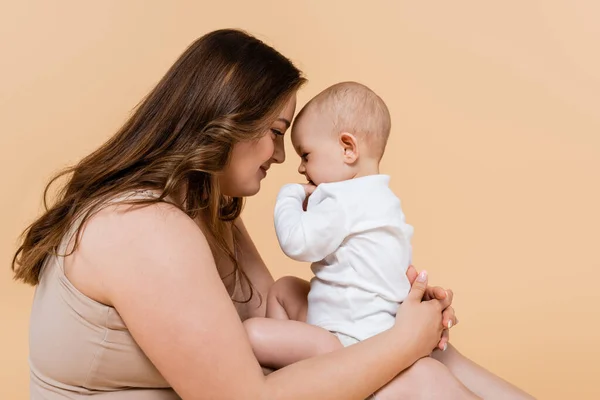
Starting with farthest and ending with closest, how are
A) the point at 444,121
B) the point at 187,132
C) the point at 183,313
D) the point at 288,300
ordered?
the point at 444,121, the point at 288,300, the point at 187,132, the point at 183,313

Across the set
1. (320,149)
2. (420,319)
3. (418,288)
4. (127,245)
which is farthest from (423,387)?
(127,245)

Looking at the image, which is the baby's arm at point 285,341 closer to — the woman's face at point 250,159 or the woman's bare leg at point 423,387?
the woman's bare leg at point 423,387

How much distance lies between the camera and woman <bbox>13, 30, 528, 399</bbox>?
1.73 meters

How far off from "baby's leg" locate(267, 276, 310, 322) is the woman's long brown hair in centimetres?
45

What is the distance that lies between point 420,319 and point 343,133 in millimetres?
536

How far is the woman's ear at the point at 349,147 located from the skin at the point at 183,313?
535 millimetres

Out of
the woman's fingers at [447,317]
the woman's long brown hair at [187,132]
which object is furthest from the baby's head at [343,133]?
the woman's fingers at [447,317]

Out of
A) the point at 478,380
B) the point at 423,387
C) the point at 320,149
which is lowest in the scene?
the point at 478,380

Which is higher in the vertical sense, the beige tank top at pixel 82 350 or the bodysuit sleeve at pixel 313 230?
the bodysuit sleeve at pixel 313 230

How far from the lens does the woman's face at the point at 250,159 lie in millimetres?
2098

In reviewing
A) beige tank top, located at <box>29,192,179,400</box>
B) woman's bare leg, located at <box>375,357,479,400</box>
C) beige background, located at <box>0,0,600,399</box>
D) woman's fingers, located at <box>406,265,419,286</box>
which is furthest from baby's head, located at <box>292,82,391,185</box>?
beige background, located at <box>0,0,600,399</box>

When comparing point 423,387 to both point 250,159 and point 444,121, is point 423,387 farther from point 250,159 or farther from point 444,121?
point 444,121

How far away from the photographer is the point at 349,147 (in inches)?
85.1

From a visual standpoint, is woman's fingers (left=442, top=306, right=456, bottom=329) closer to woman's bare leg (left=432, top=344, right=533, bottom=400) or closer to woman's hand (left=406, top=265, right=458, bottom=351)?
woman's hand (left=406, top=265, right=458, bottom=351)
